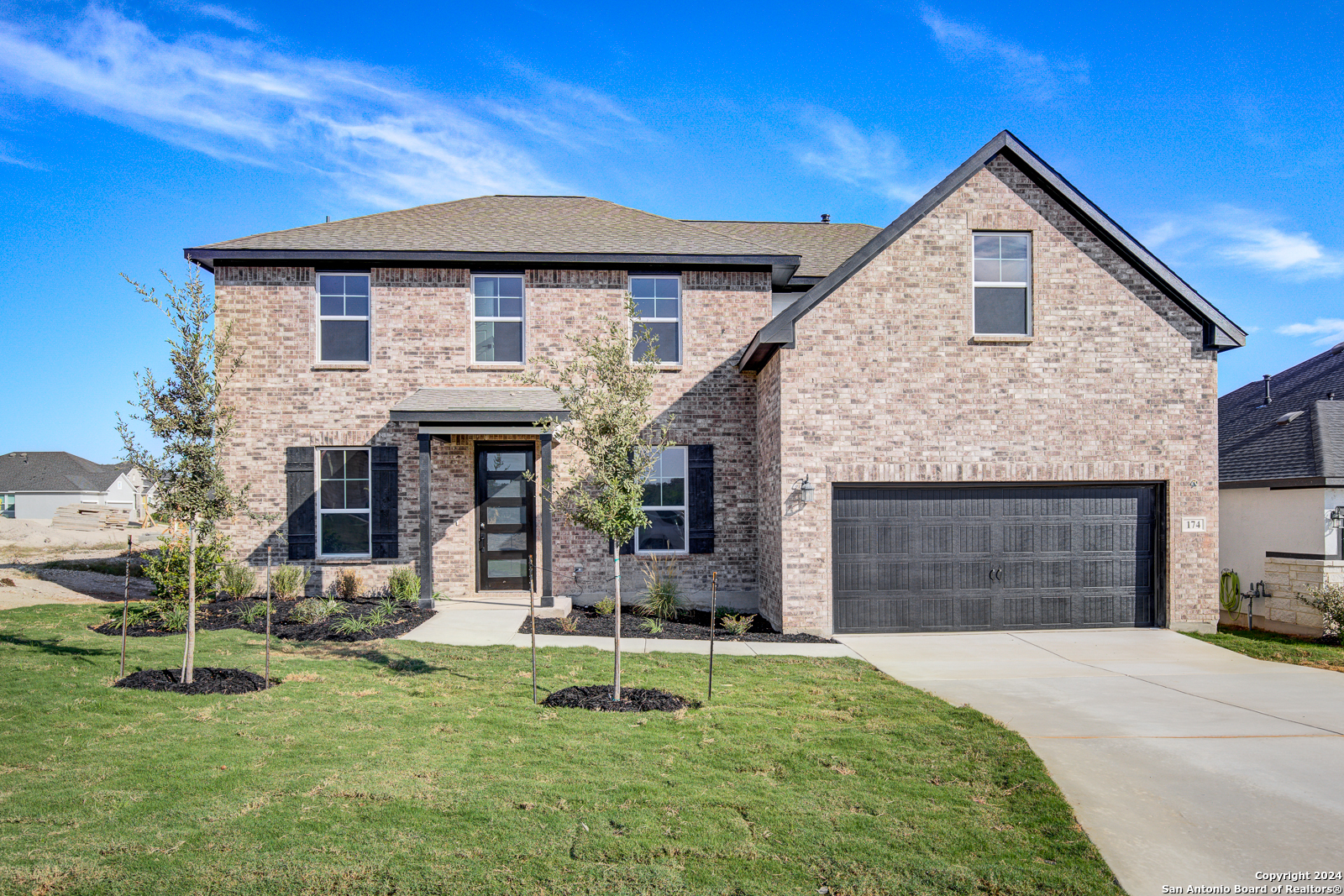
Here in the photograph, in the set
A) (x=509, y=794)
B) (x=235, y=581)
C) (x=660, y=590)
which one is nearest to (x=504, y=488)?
(x=660, y=590)

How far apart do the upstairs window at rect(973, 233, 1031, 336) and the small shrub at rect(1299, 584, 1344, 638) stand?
6226 millimetres

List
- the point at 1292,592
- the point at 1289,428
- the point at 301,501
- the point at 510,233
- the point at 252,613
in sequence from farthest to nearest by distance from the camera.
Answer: the point at 1289,428 < the point at 510,233 < the point at 301,501 < the point at 1292,592 < the point at 252,613

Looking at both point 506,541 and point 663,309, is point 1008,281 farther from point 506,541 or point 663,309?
point 506,541

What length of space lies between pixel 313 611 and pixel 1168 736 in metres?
10.5

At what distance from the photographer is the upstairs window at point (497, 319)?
43.0ft

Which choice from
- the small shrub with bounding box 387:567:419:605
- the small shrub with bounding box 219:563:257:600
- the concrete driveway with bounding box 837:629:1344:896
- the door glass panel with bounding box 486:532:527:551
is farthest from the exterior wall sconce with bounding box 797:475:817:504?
the small shrub with bounding box 219:563:257:600

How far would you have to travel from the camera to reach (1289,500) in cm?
1236

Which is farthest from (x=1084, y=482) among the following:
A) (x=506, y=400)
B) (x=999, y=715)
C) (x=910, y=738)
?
(x=506, y=400)

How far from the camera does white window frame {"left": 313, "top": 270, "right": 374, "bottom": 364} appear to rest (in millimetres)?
12844

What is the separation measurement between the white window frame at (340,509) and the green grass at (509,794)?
17.3 feet

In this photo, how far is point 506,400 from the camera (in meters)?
12.2

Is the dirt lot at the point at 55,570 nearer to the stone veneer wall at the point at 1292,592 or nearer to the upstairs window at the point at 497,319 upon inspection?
the upstairs window at the point at 497,319

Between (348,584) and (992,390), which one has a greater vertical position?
(992,390)

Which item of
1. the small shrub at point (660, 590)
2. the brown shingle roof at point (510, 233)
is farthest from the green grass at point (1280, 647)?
the brown shingle roof at point (510, 233)
